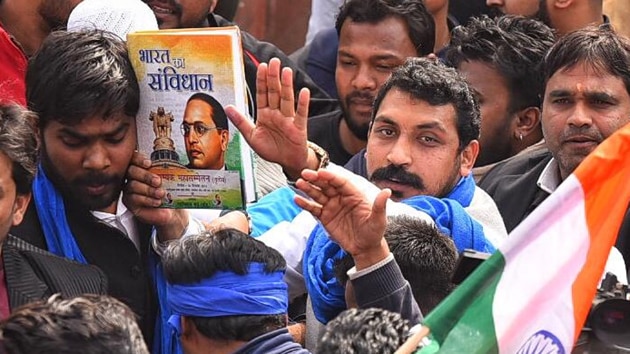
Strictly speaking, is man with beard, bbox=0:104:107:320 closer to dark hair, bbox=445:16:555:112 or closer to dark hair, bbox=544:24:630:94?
dark hair, bbox=544:24:630:94

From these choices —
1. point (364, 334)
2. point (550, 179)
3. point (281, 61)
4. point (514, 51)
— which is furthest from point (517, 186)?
point (364, 334)

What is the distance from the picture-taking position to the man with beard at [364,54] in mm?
7020

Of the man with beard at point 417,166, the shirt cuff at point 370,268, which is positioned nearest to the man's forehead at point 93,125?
the man with beard at point 417,166

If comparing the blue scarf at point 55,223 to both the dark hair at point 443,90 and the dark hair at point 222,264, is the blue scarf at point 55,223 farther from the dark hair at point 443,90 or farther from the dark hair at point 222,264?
the dark hair at point 443,90

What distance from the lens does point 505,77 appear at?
6.91 m

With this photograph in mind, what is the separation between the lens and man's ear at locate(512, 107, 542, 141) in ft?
22.9

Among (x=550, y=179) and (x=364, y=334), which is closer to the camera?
(x=364, y=334)

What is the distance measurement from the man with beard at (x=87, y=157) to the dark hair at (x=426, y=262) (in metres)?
0.78

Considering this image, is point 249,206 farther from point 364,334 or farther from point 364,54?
point 364,334

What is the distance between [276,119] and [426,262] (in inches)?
24.5

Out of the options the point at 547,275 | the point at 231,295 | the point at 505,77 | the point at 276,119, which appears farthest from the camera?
the point at 505,77

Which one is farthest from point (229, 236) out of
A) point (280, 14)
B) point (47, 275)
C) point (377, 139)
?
point (280, 14)

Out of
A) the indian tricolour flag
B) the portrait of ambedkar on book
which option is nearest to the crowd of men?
the portrait of ambedkar on book

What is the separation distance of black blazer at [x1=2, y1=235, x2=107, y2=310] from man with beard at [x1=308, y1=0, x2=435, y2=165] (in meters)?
2.32
